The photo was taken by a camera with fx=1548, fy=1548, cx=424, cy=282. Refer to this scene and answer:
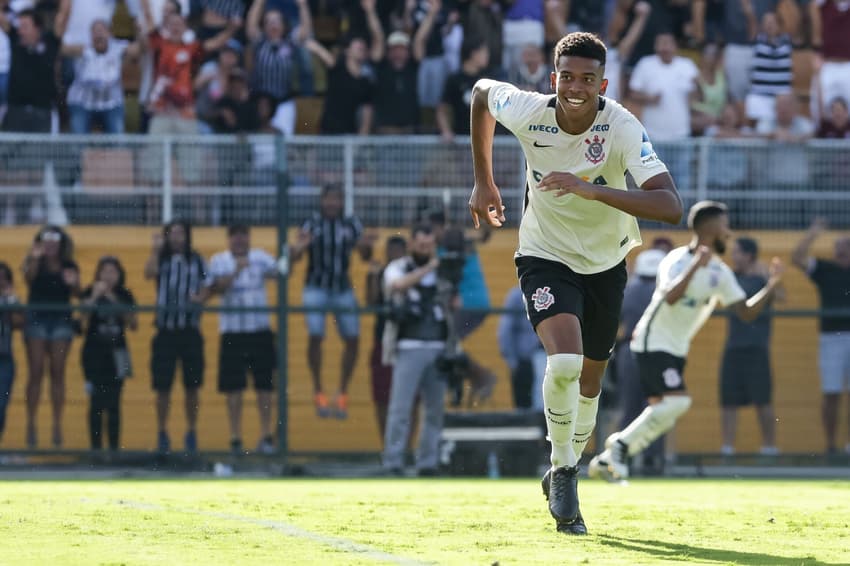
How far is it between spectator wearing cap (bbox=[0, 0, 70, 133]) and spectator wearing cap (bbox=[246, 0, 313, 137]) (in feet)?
7.24

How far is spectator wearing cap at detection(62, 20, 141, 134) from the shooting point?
16891mm

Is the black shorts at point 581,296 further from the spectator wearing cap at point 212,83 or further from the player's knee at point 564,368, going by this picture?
the spectator wearing cap at point 212,83

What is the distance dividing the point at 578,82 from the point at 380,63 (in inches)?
400

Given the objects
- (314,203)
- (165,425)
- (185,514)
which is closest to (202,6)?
(314,203)

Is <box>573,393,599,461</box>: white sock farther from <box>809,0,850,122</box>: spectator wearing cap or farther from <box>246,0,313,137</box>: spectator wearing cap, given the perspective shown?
<box>809,0,850,122</box>: spectator wearing cap

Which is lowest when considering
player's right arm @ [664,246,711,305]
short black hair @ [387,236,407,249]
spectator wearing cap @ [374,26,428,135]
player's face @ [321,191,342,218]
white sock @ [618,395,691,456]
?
white sock @ [618,395,691,456]

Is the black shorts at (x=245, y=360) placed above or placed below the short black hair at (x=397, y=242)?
below

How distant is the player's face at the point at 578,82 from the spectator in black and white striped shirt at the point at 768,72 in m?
10.9

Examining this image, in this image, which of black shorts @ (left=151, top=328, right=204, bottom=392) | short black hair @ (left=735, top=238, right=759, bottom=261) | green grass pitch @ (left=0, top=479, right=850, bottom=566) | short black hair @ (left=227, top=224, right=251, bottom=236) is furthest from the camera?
short black hair @ (left=735, top=238, right=759, bottom=261)

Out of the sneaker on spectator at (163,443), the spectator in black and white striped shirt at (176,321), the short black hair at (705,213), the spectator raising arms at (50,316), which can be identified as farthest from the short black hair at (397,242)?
the short black hair at (705,213)

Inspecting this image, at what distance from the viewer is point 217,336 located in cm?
1521

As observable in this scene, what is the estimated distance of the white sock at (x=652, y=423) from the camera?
41.3 ft

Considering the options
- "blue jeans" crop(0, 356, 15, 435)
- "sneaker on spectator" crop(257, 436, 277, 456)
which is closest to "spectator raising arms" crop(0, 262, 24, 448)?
"blue jeans" crop(0, 356, 15, 435)

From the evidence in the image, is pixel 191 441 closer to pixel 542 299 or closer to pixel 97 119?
pixel 97 119
